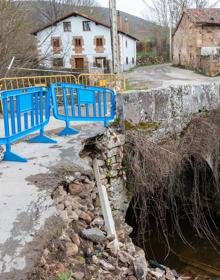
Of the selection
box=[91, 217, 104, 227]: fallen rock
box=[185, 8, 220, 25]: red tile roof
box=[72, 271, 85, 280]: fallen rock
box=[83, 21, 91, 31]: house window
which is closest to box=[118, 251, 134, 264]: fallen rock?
box=[91, 217, 104, 227]: fallen rock

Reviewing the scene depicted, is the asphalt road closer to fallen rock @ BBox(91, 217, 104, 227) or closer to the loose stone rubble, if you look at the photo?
the loose stone rubble

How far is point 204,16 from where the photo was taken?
3078 cm

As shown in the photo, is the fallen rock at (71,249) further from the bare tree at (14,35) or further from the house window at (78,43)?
the house window at (78,43)

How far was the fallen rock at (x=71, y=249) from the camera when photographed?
3146 millimetres

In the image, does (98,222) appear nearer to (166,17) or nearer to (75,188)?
(75,188)

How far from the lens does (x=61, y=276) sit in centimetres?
264

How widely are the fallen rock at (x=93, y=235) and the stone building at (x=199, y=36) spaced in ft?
78.5

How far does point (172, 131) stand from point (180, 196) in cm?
143

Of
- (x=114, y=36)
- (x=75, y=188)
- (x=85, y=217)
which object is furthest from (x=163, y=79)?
(x=85, y=217)

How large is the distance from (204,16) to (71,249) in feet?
101

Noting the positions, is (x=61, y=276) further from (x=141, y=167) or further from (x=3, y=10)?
(x=3, y=10)

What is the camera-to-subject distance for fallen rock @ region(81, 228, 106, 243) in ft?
11.7

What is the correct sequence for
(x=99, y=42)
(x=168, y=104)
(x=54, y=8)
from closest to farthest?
(x=168, y=104), (x=99, y=42), (x=54, y=8)

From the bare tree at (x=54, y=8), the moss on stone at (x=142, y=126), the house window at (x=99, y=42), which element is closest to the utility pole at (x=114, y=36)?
the moss on stone at (x=142, y=126)
